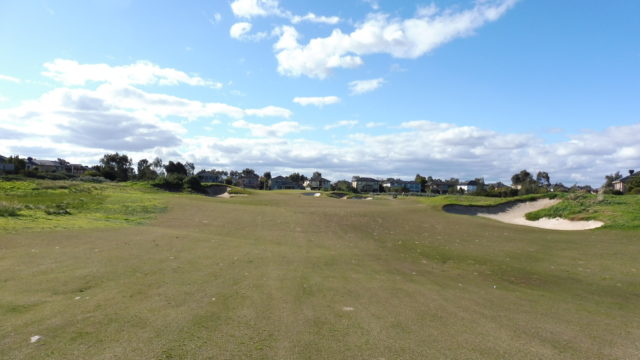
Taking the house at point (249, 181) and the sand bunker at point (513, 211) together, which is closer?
the sand bunker at point (513, 211)

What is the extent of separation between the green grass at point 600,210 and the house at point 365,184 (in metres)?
143

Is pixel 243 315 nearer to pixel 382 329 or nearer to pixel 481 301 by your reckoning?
pixel 382 329

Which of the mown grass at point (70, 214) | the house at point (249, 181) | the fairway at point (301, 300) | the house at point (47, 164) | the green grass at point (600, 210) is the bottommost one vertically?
the fairway at point (301, 300)

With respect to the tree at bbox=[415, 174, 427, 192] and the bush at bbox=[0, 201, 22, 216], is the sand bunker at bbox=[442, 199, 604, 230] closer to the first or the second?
the bush at bbox=[0, 201, 22, 216]

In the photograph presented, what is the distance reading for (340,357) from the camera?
5.58m

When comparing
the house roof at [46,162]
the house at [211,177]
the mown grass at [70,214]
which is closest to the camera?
the mown grass at [70,214]

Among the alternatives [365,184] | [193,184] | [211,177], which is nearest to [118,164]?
[211,177]

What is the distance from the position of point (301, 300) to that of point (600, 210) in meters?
34.3

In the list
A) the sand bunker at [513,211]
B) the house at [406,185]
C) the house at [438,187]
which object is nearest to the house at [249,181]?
the house at [406,185]

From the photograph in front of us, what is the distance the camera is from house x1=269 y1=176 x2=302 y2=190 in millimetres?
184488

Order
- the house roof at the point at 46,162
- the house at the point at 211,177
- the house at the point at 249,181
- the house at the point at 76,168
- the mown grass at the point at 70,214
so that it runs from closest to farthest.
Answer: the mown grass at the point at 70,214 < the house roof at the point at 46,162 < the house at the point at 76,168 < the house at the point at 211,177 < the house at the point at 249,181

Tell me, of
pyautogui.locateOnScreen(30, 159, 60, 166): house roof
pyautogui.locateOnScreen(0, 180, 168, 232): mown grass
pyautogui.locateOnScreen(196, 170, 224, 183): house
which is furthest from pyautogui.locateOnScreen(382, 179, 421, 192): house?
pyautogui.locateOnScreen(0, 180, 168, 232): mown grass

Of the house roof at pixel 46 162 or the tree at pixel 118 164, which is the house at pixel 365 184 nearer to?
the tree at pixel 118 164

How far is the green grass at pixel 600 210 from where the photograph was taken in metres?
28.1
